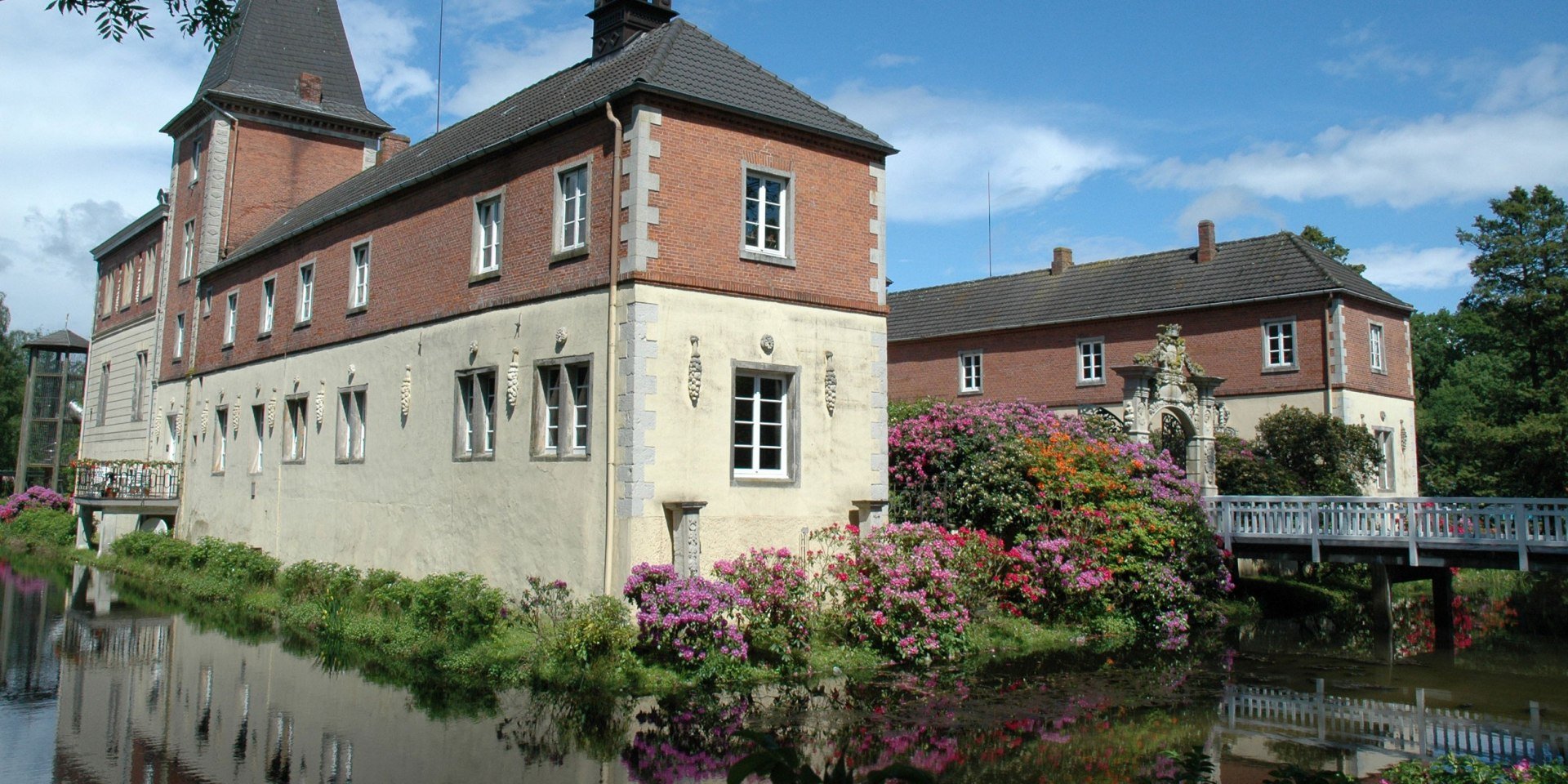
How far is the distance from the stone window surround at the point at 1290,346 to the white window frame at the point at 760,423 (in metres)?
20.1

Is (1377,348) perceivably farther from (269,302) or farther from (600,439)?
(269,302)

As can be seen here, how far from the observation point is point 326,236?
2253 cm

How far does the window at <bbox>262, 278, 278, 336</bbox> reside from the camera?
82.1 ft

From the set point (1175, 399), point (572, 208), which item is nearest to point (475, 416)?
point (572, 208)

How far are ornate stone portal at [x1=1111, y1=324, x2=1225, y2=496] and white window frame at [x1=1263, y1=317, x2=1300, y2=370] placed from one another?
23.3ft

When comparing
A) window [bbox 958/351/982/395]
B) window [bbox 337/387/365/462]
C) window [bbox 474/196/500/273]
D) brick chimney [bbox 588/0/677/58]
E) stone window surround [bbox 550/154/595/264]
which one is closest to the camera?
stone window surround [bbox 550/154/595/264]

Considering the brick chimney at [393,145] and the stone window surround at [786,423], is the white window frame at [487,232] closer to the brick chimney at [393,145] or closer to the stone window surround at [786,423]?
the stone window surround at [786,423]

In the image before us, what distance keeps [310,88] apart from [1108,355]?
82.2 feet

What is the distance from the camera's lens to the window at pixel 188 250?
30.8m

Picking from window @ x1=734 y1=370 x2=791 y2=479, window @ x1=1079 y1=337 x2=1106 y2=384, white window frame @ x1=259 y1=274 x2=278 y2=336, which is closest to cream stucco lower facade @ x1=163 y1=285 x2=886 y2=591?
window @ x1=734 y1=370 x2=791 y2=479

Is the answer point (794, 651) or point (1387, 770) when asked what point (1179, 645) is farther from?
point (1387, 770)

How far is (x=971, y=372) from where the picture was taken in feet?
126

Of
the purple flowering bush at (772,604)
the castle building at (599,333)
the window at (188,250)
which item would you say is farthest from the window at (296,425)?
the purple flowering bush at (772,604)

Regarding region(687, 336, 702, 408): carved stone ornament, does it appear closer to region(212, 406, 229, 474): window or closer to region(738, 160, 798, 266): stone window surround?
region(738, 160, 798, 266): stone window surround
